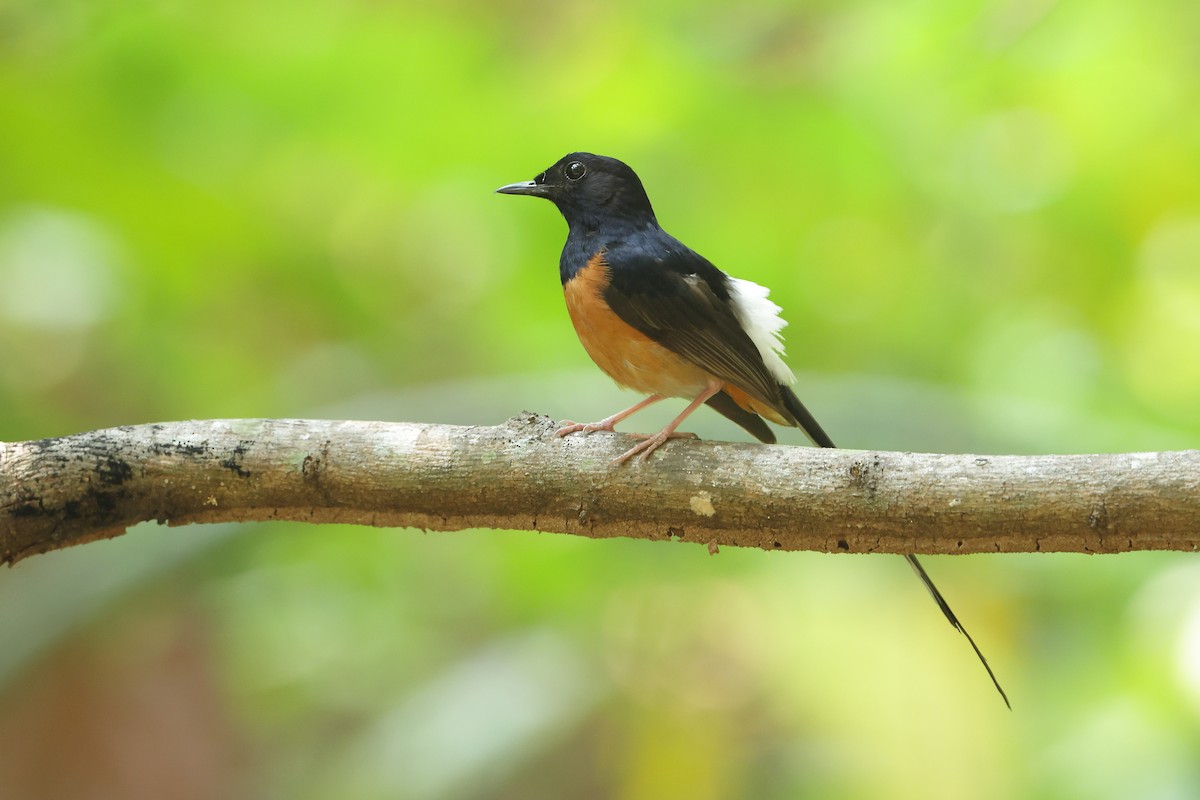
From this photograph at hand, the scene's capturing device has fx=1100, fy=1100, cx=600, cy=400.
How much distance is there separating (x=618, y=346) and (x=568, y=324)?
230 cm

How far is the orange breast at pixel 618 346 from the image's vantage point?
133 inches

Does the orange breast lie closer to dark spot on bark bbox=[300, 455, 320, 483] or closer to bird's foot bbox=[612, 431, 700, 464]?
bird's foot bbox=[612, 431, 700, 464]

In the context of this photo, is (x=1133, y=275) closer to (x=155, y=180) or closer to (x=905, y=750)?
(x=905, y=750)

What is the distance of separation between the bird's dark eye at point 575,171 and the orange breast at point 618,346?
48 centimetres

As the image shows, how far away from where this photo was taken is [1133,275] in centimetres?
542

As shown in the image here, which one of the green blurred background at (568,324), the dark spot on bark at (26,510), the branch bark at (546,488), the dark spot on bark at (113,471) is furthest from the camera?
the green blurred background at (568,324)

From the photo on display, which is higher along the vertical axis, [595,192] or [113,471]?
[595,192]

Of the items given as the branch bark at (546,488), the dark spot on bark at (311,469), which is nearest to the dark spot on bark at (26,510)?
the branch bark at (546,488)

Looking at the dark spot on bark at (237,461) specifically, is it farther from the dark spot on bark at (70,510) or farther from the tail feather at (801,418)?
the tail feather at (801,418)

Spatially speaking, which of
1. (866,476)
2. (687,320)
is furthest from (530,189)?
(866,476)

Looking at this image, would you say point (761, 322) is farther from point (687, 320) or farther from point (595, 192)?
point (595, 192)

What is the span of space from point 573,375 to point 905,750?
222 cm

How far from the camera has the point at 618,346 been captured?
134 inches

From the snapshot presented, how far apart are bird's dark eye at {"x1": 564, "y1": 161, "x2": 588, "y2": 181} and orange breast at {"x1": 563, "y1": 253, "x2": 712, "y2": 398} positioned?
0.48 metres
